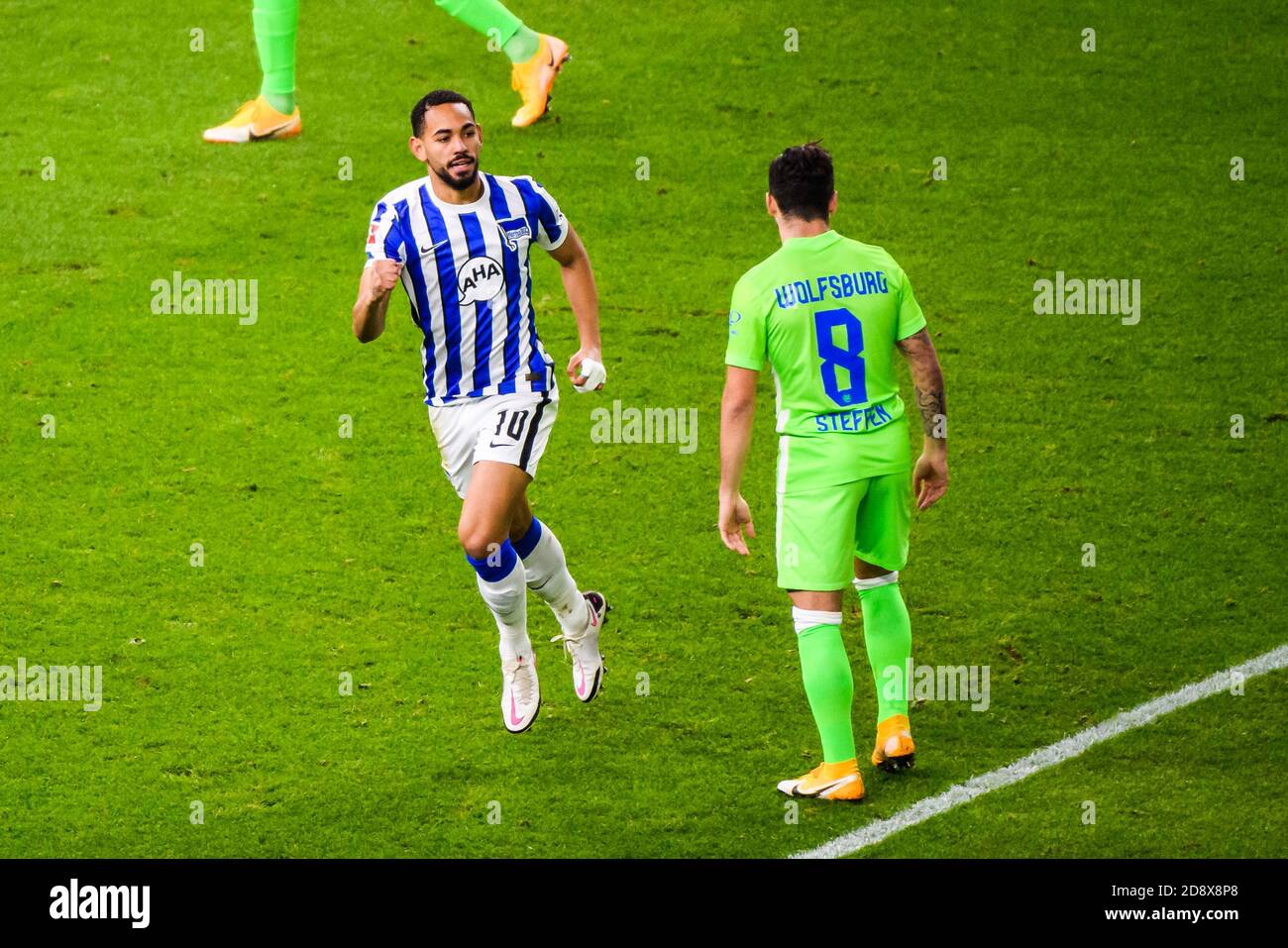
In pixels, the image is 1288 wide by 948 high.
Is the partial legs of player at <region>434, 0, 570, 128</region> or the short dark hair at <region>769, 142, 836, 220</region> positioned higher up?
the partial legs of player at <region>434, 0, 570, 128</region>

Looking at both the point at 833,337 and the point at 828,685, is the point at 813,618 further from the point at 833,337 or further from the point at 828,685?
the point at 833,337

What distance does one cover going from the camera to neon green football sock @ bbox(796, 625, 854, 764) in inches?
217

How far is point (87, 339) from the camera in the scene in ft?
29.7

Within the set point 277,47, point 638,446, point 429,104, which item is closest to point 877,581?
point 429,104

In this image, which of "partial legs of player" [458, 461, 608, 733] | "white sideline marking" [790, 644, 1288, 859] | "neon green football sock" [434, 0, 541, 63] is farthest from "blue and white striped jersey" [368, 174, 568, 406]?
"neon green football sock" [434, 0, 541, 63]

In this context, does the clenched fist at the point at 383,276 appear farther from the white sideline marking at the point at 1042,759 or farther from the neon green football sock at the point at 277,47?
the neon green football sock at the point at 277,47

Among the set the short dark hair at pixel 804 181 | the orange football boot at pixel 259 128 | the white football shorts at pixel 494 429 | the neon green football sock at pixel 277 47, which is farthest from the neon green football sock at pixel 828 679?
the orange football boot at pixel 259 128

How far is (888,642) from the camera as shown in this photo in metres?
5.75

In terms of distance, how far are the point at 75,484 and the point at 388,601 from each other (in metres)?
1.87

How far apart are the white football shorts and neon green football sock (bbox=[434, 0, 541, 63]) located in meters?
5.23

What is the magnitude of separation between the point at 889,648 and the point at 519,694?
4.55 feet

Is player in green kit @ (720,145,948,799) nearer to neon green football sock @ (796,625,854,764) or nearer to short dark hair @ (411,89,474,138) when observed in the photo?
neon green football sock @ (796,625,854,764)

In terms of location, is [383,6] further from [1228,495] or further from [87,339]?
[1228,495]

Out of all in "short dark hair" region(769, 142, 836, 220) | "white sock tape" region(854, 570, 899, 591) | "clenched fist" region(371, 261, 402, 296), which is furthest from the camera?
"white sock tape" region(854, 570, 899, 591)
